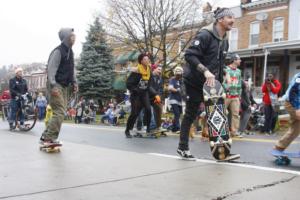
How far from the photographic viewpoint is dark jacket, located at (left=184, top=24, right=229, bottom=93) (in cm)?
567

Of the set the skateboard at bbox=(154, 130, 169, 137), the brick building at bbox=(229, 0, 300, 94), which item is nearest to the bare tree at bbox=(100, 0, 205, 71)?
the brick building at bbox=(229, 0, 300, 94)

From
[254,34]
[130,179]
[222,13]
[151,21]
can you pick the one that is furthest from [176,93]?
[254,34]

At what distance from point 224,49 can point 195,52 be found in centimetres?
53

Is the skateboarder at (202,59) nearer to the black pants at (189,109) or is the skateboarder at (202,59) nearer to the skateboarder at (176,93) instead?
the black pants at (189,109)

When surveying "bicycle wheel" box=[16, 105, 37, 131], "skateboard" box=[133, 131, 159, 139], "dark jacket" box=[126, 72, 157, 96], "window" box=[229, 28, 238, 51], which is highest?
"window" box=[229, 28, 238, 51]

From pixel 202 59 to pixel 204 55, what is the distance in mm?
61

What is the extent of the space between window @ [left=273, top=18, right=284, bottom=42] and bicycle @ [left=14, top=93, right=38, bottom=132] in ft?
83.3

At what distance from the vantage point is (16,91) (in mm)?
11656

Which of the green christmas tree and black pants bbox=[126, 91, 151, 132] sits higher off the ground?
the green christmas tree

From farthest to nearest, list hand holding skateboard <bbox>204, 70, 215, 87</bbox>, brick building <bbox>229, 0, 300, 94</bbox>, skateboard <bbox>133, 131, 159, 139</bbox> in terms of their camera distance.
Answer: brick building <bbox>229, 0, 300, 94</bbox> < skateboard <bbox>133, 131, 159, 139</bbox> < hand holding skateboard <bbox>204, 70, 215, 87</bbox>

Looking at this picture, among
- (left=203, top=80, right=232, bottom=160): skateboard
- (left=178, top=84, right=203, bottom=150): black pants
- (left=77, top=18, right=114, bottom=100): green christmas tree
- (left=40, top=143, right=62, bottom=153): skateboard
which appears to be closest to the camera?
(left=203, top=80, right=232, bottom=160): skateboard

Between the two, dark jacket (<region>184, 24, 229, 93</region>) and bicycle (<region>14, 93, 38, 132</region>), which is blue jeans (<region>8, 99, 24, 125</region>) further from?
dark jacket (<region>184, 24, 229, 93</region>)

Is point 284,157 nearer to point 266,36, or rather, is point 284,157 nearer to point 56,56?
point 56,56

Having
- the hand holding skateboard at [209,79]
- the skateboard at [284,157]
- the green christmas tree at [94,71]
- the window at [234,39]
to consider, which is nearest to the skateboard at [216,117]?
the hand holding skateboard at [209,79]
